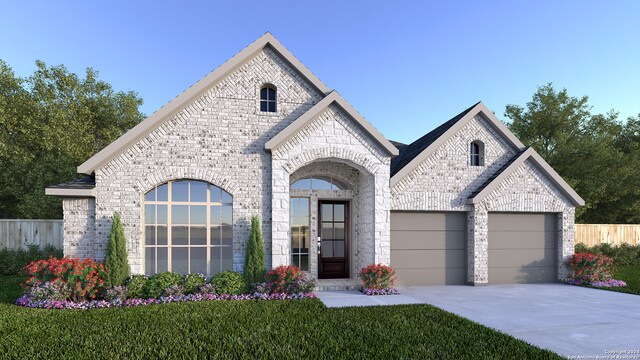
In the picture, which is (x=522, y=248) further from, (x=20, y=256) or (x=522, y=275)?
(x=20, y=256)

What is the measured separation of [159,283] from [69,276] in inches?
78.4

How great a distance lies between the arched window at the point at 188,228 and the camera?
9836 mm

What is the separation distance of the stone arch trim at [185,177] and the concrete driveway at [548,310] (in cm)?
404

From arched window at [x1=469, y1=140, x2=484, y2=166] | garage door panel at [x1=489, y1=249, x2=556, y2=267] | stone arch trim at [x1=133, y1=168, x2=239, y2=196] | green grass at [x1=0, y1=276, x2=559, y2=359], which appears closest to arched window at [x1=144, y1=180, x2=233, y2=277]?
stone arch trim at [x1=133, y1=168, x2=239, y2=196]

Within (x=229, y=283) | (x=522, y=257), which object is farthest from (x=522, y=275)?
(x=229, y=283)

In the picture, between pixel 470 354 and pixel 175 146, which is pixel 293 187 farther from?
pixel 470 354

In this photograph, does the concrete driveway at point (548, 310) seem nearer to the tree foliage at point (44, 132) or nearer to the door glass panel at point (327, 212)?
the door glass panel at point (327, 212)

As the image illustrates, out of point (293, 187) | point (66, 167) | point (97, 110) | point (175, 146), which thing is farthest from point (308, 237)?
point (97, 110)

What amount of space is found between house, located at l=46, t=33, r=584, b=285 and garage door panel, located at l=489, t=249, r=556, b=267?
4 cm

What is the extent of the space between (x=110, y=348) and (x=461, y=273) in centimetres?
1055

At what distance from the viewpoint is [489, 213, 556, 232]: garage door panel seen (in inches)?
488

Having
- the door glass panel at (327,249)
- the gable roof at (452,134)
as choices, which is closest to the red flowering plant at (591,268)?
the gable roof at (452,134)

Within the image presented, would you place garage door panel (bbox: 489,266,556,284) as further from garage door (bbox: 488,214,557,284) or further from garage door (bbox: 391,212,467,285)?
garage door (bbox: 391,212,467,285)

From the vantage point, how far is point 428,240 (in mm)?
11984
